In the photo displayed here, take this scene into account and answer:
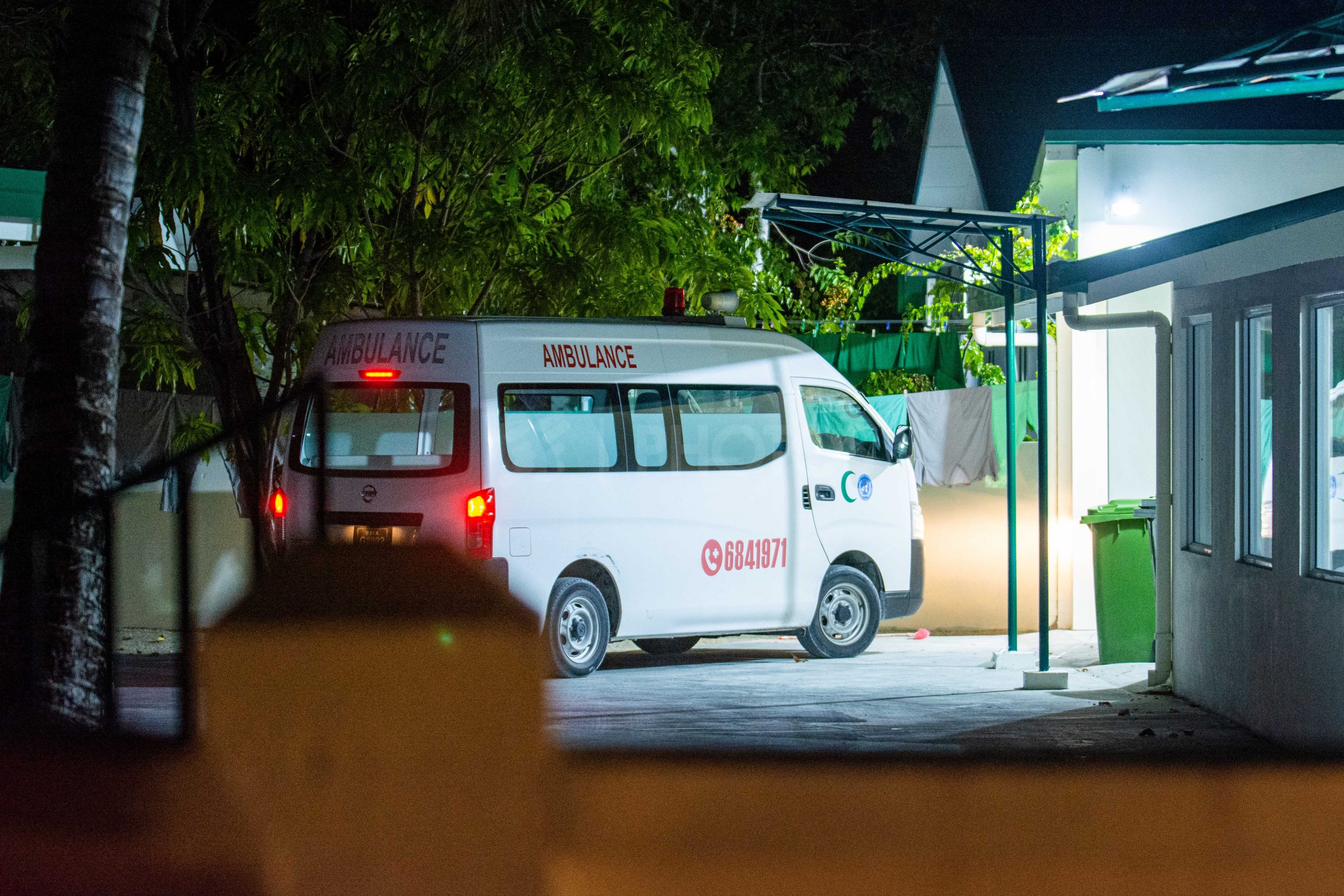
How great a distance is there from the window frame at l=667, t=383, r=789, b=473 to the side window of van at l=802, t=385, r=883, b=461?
254 mm

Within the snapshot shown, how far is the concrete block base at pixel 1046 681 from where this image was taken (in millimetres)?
10109

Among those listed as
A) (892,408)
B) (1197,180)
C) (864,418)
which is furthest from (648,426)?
(1197,180)

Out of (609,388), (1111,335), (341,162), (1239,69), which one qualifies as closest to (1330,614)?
(1239,69)

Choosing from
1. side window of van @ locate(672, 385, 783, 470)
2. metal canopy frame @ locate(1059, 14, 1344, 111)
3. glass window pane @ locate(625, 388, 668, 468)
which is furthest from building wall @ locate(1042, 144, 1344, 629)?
metal canopy frame @ locate(1059, 14, 1344, 111)

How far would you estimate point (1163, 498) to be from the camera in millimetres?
9727

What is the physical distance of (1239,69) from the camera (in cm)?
776

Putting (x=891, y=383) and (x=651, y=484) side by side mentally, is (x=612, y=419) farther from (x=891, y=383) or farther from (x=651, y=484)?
(x=891, y=383)

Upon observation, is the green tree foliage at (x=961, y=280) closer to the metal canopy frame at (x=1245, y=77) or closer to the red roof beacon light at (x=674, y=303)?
the red roof beacon light at (x=674, y=303)

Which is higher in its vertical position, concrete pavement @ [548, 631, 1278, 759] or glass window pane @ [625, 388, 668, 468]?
glass window pane @ [625, 388, 668, 468]

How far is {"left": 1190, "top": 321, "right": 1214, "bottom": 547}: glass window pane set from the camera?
30.3 feet

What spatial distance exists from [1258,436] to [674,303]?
451 cm

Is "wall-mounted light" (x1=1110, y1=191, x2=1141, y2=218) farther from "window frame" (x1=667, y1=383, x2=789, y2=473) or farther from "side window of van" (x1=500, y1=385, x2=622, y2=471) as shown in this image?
"side window of van" (x1=500, y1=385, x2=622, y2=471)

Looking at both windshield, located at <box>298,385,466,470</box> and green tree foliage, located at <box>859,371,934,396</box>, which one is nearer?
windshield, located at <box>298,385,466,470</box>

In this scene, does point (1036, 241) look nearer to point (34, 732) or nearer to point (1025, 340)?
point (1025, 340)
